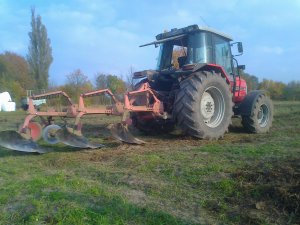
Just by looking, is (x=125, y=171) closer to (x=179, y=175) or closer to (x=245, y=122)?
(x=179, y=175)

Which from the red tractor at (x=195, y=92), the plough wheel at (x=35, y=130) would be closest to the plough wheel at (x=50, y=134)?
the plough wheel at (x=35, y=130)

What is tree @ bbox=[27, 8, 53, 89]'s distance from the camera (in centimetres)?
4294

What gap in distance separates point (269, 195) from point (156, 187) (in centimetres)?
122

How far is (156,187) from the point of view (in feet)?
13.2

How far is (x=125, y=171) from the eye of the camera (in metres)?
4.81

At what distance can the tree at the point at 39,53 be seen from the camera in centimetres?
4294

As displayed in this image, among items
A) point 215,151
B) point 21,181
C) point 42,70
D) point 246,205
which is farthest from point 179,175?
point 42,70

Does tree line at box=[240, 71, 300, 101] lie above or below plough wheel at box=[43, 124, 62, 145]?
above

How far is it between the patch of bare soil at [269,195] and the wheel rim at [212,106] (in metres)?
3.43

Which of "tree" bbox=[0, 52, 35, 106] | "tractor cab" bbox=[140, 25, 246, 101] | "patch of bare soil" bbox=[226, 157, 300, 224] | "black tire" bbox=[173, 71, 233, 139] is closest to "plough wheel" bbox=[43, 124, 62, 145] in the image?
"black tire" bbox=[173, 71, 233, 139]

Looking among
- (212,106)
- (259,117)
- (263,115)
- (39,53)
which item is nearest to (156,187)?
(212,106)

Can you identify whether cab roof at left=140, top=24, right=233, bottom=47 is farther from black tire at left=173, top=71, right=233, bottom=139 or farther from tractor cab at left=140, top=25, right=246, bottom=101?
black tire at left=173, top=71, right=233, bottom=139

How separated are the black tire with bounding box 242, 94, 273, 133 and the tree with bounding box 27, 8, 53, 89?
36145 mm

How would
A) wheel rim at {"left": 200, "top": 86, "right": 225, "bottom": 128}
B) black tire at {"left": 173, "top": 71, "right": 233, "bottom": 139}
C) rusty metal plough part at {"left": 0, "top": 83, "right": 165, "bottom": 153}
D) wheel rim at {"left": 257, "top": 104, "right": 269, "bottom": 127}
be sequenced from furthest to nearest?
wheel rim at {"left": 257, "top": 104, "right": 269, "bottom": 127} < wheel rim at {"left": 200, "top": 86, "right": 225, "bottom": 128} < black tire at {"left": 173, "top": 71, "right": 233, "bottom": 139} < rusty metal plough part at {"left": 0, "top": 83, "right": 165, "bottom": 153}
